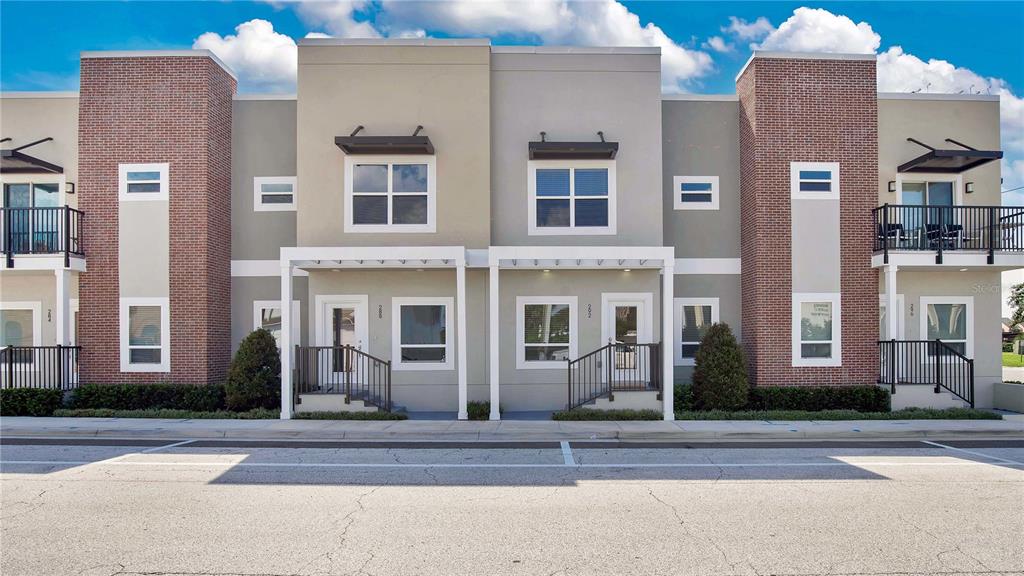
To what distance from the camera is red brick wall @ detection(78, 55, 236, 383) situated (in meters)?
14.6

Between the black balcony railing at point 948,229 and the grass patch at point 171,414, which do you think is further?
the black balcony railing at point 948,229

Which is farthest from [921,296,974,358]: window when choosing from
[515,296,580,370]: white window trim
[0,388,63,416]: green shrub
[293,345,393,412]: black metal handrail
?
[0,388,63,416]: green shrub

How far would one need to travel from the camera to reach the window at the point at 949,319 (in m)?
15.6

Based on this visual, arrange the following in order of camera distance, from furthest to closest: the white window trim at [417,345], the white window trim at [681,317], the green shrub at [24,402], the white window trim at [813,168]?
the white window trim at [681,317] < the white window trim at [813,168] < the white window trim at [417,345] < the green shrub at [24,402]

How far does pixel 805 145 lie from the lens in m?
14.8

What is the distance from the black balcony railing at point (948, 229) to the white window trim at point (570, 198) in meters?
6.17

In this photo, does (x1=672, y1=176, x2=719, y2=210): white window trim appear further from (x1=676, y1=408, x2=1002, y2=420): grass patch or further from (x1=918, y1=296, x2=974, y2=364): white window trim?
(x1=918, y1=296, x2=974, y2=364): white window trim

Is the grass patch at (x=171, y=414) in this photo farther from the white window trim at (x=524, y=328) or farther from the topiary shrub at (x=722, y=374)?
the topiary shrub at (x=722, y=374)

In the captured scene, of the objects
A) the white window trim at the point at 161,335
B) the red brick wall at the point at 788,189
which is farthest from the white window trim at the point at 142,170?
the red brick wall at the point at 788,189

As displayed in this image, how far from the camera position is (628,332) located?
47.9 ft

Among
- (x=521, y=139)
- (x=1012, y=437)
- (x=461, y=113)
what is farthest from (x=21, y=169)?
Answer: (x=1012, y=437)

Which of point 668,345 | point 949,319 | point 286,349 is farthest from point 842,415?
point 286,349

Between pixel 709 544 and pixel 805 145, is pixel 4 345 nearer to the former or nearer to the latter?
pixel 709 544

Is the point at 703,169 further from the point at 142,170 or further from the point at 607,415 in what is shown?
the point at 142,170
